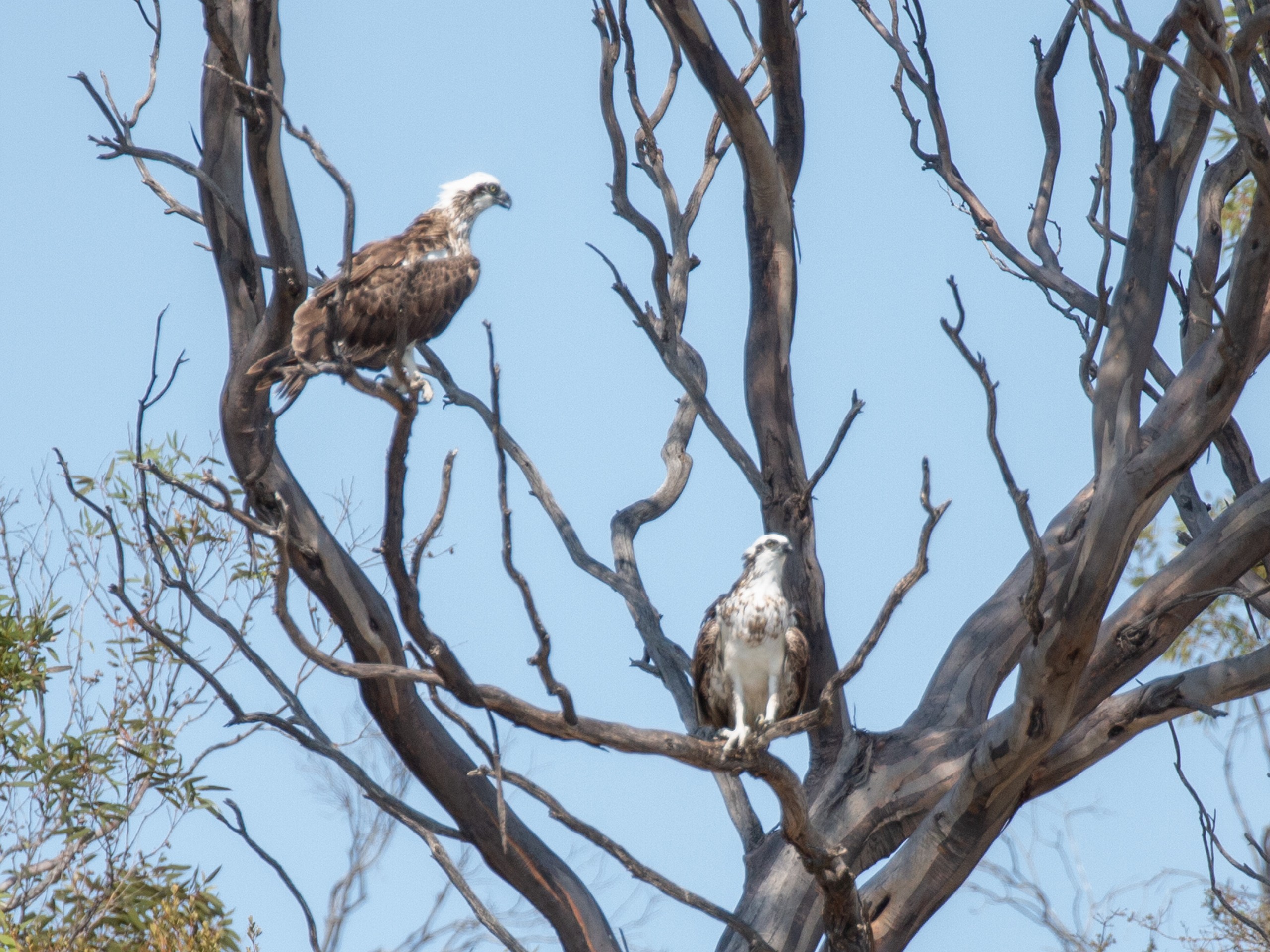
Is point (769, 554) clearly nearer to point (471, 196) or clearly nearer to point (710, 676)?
point (710, 676)

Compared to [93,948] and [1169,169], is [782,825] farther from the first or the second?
[93,948]

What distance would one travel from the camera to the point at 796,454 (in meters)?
6.14

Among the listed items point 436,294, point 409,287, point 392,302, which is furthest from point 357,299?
point 436,294

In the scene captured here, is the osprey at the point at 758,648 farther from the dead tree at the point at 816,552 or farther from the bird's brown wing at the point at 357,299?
the bird's brown wing at the point at 357,299

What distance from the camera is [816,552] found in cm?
615

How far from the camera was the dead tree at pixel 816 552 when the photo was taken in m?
4.30

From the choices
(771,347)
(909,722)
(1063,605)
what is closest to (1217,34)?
(1063,605)

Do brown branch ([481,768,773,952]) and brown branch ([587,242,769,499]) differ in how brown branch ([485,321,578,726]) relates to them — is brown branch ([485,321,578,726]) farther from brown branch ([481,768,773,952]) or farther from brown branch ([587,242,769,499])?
brown branch ([587,242,769,499])

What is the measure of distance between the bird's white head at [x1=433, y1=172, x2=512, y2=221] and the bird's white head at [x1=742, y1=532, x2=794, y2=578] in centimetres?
289

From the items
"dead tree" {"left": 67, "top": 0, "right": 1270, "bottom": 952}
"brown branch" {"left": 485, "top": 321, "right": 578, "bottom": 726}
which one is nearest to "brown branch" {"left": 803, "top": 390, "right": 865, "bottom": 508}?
"dead tree" {"left": 67, "top": 0, "right": 1270, "bottom": 952}

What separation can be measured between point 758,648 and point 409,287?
8.52 ft

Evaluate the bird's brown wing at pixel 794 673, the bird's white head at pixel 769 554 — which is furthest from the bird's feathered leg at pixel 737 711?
the bird's white head at pixel 769 554

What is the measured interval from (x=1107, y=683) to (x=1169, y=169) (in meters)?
1.97

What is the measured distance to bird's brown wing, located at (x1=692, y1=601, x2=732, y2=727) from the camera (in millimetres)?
6082
